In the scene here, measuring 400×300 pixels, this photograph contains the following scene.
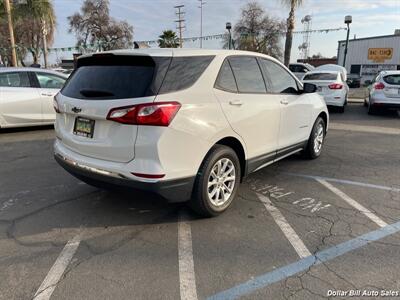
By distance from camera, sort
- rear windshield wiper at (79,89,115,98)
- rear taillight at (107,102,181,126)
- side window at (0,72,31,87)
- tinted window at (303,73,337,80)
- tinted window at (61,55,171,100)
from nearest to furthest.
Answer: rear taillight at (107,102,181,126)
tinted window at (61,55,171,100)
rear windshield wiper at (79,89,115,98)
side window at (0,72,31,87)
tinted window at (303,73,337,80)

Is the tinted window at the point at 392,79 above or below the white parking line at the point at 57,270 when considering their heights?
above

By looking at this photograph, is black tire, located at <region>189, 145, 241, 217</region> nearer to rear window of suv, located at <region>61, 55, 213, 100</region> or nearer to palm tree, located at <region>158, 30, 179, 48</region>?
rear window of suv, located at <region>61, 55, 213, 100</region>

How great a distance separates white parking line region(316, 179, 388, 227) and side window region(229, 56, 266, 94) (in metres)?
1.66

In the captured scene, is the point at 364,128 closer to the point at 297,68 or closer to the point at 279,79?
the point at 279,79

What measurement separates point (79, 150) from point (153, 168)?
0.95 m

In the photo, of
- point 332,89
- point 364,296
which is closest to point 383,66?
point 332,89

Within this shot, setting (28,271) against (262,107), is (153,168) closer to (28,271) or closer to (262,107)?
(28,271)

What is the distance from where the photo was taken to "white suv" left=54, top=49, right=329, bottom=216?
9.69 ft

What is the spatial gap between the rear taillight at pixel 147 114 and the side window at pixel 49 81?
19.8 ft

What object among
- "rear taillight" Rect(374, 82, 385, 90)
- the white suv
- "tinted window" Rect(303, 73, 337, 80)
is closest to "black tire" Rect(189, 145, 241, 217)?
the white suv

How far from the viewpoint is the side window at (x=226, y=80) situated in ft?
11.6

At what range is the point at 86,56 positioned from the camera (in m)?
3.65

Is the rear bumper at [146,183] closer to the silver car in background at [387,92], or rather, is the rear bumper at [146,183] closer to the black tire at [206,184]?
the black tire at [206,184]

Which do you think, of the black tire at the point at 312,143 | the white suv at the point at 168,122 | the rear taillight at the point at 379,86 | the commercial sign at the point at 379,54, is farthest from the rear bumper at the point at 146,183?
the commercial sign at the point at 379,54
